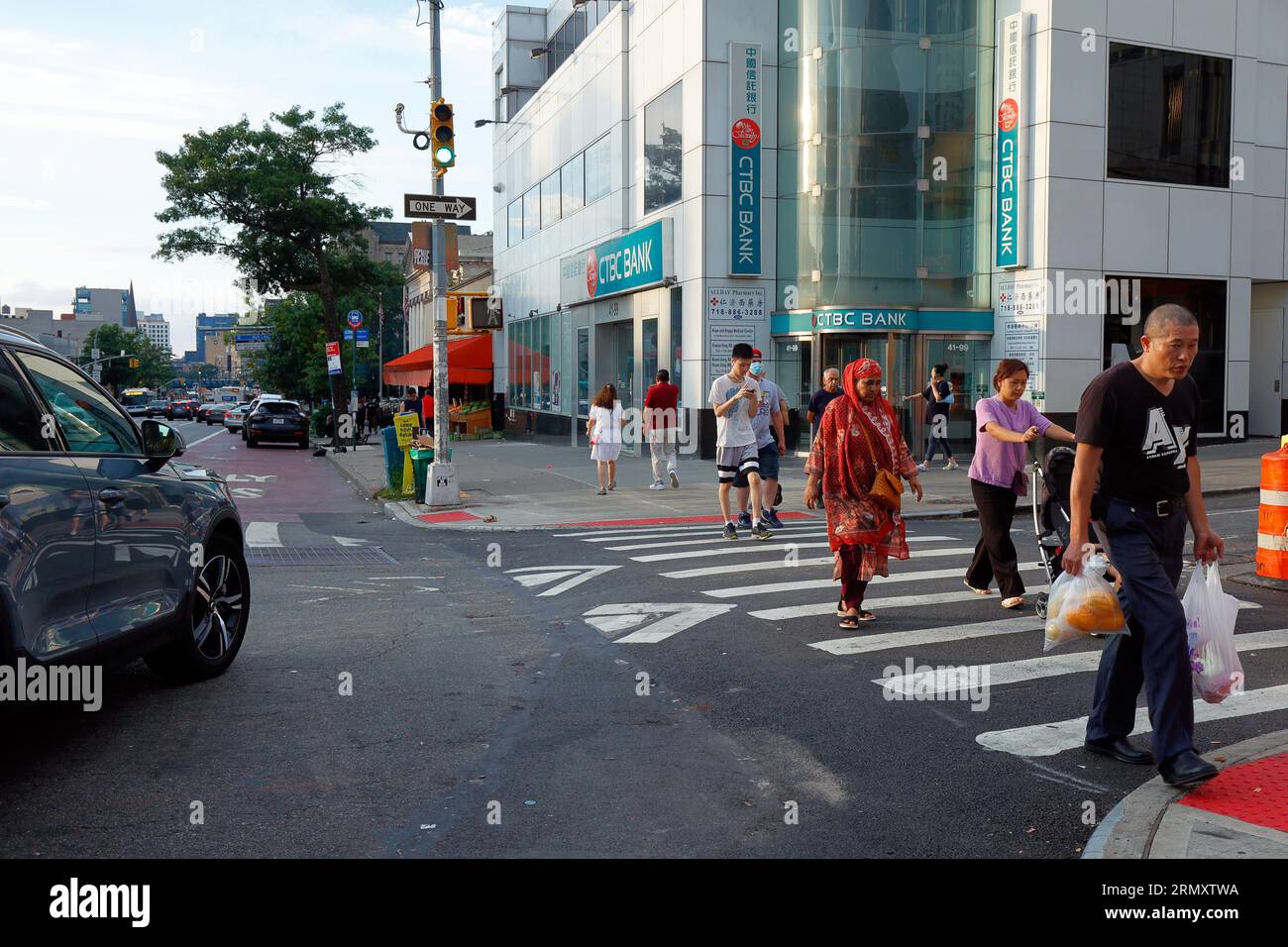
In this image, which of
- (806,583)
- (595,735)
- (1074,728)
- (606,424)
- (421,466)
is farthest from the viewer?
(606,424)

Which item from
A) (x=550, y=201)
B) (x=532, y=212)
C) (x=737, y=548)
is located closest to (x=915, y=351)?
(x=737, y=548)

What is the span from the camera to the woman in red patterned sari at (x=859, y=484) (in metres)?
8.41

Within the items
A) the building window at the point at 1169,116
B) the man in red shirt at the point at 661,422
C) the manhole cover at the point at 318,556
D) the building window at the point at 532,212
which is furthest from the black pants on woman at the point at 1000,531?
the building window at the point at 532,212

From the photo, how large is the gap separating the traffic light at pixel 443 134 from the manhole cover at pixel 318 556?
6.41m

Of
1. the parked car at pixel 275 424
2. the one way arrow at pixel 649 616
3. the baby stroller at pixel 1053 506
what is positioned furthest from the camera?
the parked car at pixel 275 424

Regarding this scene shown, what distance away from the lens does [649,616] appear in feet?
29.0

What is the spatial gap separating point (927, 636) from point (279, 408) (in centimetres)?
3601

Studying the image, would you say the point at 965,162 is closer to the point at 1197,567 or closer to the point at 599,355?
the point at 599,355

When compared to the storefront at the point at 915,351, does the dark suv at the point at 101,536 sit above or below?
below

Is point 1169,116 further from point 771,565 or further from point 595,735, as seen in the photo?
point 595,735

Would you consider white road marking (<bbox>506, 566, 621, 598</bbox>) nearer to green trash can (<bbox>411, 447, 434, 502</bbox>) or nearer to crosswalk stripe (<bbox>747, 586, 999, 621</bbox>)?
crosswalk stripe (<bbox>747, 586, 999, 621</bbox>)

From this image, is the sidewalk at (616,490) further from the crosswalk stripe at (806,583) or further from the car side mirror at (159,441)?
the car side mirror at (159,441)

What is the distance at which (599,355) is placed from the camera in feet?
105
